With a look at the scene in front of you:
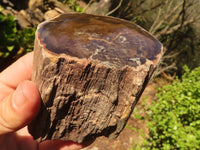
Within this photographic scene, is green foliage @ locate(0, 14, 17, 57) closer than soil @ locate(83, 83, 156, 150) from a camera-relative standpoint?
No

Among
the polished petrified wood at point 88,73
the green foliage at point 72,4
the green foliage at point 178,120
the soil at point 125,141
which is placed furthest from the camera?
the green foliage at point 72,4

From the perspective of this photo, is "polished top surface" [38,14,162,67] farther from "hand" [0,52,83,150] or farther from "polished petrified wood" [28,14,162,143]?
"hand" [0,52,83,150]

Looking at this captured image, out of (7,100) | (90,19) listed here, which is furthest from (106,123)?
(90,19)

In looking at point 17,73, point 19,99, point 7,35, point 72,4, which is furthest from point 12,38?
point 19,99

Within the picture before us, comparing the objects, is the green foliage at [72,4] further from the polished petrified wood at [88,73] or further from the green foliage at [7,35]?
the polished petrified wood at [88,73]

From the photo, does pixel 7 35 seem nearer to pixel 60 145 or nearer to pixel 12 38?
pixel 12 38

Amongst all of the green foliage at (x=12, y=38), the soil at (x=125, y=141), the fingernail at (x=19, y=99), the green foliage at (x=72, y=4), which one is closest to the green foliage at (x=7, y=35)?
the green foliage at (x=12, y=38)

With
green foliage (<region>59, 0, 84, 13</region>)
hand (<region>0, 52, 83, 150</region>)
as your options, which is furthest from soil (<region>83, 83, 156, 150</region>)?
green foliage (<region>59, 0, 84, 13</region>)

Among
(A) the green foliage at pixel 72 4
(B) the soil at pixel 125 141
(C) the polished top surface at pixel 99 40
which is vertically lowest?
(B) the soil at pixel 125 141

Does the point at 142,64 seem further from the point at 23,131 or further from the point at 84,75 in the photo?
the point at 23,131
